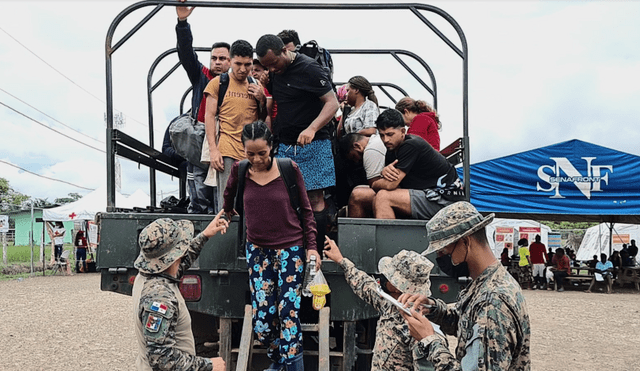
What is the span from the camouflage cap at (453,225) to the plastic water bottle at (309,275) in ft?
5.16

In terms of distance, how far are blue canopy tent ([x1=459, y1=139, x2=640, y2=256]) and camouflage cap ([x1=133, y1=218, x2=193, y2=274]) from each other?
36.9ft

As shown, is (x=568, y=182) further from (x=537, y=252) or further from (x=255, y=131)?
(x=255, y=131)

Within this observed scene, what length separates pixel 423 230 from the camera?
12.8 feet

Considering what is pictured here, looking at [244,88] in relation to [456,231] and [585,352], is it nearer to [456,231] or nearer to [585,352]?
[456,231]

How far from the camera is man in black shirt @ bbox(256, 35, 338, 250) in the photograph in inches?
163

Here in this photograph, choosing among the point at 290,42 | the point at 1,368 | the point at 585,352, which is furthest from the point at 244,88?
the point at 585,352

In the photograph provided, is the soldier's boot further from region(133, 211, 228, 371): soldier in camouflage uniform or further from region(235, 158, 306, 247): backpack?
region(133, 211, 228, 371): soldier in camouflage uniform

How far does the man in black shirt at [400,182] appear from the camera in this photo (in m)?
4.09

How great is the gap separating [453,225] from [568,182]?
12.0m

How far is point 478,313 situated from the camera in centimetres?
194

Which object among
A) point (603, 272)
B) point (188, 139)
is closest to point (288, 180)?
point (188, 139)

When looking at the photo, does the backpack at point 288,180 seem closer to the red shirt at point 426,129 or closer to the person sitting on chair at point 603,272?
the red shirt at point 426,129

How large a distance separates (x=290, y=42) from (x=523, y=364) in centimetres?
358

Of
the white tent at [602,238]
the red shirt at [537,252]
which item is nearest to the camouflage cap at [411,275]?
the red shirt at [537,252]
